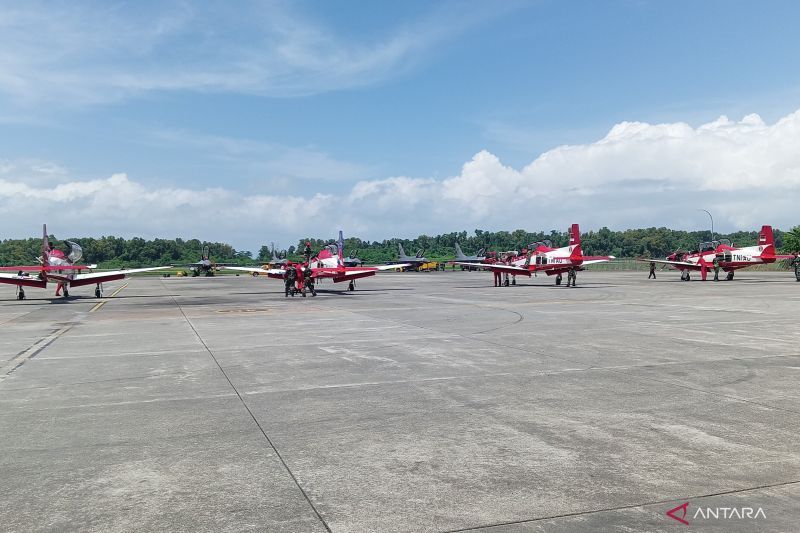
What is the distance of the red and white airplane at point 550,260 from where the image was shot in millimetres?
45844

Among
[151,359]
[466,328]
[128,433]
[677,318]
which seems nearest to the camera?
[128,433]

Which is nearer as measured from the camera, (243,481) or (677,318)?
(243,481)

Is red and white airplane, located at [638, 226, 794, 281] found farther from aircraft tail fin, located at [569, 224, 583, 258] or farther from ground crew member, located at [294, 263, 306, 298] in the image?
ground crew member, located at [294, 263, 306, 298]

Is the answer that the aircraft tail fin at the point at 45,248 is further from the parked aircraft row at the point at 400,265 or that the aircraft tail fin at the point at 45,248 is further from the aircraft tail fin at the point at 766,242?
the aircraft tail fin at the point at 766,242

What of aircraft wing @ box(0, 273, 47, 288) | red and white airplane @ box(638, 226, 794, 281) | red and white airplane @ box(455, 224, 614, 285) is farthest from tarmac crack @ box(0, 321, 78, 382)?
red and white airplane @ box(638, 226, 794, 281)

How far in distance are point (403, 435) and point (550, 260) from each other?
4294cm

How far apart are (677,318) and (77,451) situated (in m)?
19.4

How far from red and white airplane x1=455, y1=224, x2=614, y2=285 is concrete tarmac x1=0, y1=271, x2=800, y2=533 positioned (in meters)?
30.6

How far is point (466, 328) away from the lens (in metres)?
18.8

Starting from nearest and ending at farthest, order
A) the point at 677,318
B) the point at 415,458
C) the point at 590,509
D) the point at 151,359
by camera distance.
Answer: the point at 590,509 < the point at 415,458 < the point at 151,359 < the point at 677,318

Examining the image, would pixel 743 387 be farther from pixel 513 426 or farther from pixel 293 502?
pixel 293 502

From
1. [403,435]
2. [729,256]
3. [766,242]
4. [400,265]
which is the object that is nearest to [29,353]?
[403,435]

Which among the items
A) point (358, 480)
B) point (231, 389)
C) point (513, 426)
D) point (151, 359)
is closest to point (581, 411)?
point (513, 426)

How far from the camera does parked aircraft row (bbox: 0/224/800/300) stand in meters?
37.5
